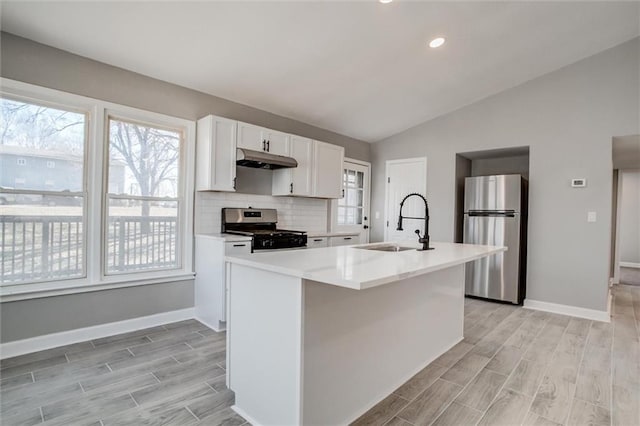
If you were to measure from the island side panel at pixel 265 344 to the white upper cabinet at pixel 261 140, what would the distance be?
204 centimetres

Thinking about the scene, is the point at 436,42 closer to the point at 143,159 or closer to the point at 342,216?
the point at 342,216

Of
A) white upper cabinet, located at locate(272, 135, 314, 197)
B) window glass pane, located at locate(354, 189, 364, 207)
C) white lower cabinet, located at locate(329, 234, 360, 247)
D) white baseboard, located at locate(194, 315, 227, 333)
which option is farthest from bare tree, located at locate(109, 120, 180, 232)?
window glass pane, located at locate(354, 189, 364, 207)

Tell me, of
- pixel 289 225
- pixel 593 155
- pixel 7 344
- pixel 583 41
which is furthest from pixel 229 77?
pixel 593 155

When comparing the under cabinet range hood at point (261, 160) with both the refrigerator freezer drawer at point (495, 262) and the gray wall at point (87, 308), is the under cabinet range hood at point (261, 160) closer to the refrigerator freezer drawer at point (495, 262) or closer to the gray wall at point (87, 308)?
the gray wall at point (87, 308)

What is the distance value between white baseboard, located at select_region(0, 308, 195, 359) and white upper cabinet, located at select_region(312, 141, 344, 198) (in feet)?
7.30

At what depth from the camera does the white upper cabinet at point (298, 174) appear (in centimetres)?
420

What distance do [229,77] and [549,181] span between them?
4.13m

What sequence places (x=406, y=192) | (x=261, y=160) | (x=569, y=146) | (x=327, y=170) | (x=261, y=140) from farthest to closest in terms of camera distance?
(x=406, y=192)
(x=327, y=170)
(x=569, y=146)
(x=261, y=140)
(x=261, y=160)

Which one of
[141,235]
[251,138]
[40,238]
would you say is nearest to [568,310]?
[251,138]

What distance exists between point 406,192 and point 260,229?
2.69m

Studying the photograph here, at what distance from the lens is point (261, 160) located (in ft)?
12.1

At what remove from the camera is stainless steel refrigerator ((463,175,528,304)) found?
14.3 feet

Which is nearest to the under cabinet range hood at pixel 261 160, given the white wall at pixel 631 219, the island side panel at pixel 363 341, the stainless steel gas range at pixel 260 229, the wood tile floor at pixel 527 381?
the stainless steel gas range at pixel 260 229

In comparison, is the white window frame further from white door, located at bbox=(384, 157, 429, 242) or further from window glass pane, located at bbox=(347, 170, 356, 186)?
white door, located at bbox=(384, 157, 429, 242)
